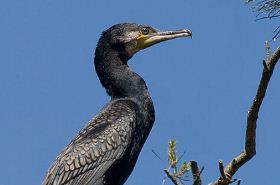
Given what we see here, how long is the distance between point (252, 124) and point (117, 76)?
311cm

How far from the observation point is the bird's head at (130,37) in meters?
7.46

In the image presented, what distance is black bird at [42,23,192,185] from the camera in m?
6.27

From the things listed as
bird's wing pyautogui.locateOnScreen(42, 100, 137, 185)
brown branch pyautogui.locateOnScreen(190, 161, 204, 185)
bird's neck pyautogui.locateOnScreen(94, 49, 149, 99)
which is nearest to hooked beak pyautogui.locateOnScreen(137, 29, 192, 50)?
bird's neck pyautogui.locateOnScreen(94, 49, 149, 99)

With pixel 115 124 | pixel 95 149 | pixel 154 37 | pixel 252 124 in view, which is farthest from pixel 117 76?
pixel 252 124

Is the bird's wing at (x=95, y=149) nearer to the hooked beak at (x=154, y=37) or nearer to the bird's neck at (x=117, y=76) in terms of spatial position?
the bird's neck at (x=117, y=76)

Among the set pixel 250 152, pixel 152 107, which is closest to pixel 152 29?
pixel 152 107

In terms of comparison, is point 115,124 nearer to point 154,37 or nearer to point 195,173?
point 154,37

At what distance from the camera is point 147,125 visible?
6734 mm

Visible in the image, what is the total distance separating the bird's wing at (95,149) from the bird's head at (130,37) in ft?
3.24

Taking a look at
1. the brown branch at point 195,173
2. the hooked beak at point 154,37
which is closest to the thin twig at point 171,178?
the brown branch at point 195,173

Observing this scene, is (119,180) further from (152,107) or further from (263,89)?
(263,89)

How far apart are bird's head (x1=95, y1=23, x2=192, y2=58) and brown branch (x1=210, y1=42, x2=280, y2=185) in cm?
322

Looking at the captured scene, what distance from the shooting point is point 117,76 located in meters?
7.20

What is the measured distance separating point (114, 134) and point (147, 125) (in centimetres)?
42
